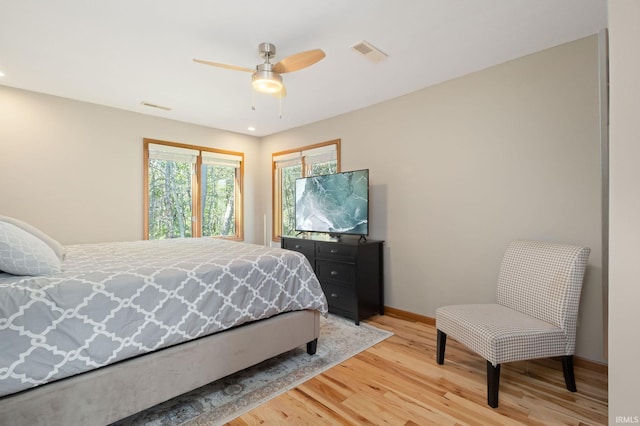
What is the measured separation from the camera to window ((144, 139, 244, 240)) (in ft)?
13.7

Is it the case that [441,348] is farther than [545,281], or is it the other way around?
[441,348]

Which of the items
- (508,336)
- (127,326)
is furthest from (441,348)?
(127,326)

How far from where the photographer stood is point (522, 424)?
1.67m

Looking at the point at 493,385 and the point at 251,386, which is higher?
the point at 493,385

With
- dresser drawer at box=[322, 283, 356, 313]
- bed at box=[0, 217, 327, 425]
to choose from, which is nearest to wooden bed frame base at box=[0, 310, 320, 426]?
bed at box=[0, 217, 327, 425]

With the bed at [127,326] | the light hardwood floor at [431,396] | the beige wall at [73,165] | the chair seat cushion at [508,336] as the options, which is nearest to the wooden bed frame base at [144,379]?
the bed at [127,326]

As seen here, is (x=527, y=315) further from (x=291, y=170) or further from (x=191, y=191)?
(x=191, y=191)

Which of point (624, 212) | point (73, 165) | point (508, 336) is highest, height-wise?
point (73, 165)

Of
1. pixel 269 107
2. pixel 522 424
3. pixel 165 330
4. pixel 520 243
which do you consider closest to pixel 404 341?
pixel 522 424

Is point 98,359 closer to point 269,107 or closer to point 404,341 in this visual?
point 404,341

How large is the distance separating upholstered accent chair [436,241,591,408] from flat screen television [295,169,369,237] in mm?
1424

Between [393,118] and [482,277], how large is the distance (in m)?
1.97

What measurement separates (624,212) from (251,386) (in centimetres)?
215

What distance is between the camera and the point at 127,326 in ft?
5.06
